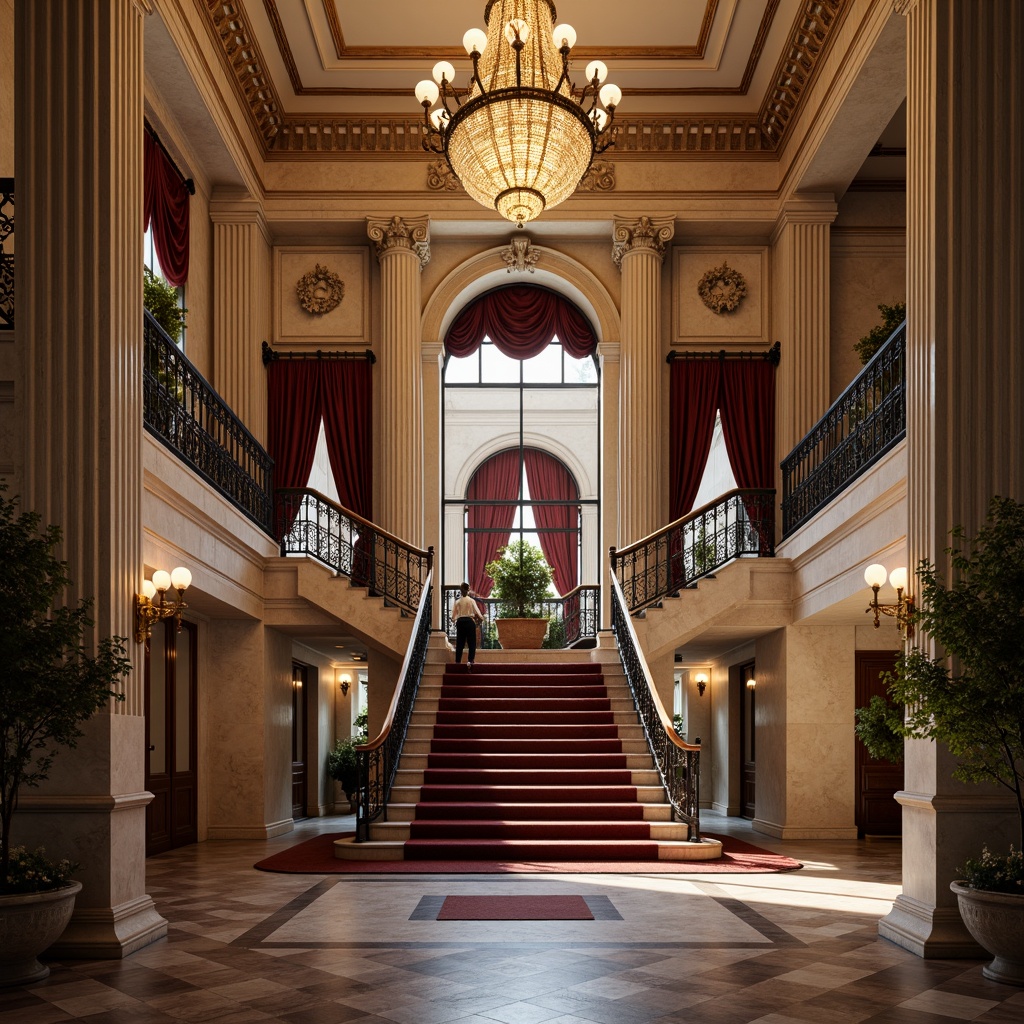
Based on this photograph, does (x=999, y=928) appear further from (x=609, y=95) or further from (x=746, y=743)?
(x=746, y=743)

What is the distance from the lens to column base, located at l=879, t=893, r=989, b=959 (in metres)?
6.46

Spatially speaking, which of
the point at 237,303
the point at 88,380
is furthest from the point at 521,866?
the point at 237,303

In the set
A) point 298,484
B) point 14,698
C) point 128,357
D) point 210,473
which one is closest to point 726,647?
point 298,484

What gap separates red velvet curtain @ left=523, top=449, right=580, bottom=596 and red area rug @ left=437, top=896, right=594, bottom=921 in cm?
1213

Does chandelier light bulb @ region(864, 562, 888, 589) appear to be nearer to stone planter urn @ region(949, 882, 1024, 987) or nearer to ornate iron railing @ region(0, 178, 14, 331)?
stone planter urn @ region(949, 882, 1024, 987)

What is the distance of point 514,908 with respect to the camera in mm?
7871

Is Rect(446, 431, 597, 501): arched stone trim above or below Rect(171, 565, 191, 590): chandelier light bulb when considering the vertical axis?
above

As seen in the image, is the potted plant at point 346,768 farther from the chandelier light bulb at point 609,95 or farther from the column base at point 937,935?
the column base at point 937,935

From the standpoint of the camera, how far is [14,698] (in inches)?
229

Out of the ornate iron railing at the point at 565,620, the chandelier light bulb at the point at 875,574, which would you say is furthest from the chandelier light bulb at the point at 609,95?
the ornate iron railing at the point at 565,620

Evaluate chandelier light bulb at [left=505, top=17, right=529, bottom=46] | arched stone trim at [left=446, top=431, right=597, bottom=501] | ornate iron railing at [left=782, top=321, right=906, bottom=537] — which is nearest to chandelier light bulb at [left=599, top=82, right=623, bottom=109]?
chandelier light bulb at [left=505, top=17, right=529, bottom=46]

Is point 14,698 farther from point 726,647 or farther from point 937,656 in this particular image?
point 726,647

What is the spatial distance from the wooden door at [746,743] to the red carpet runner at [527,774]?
3383 millimetres

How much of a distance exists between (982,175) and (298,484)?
9.79 metres
